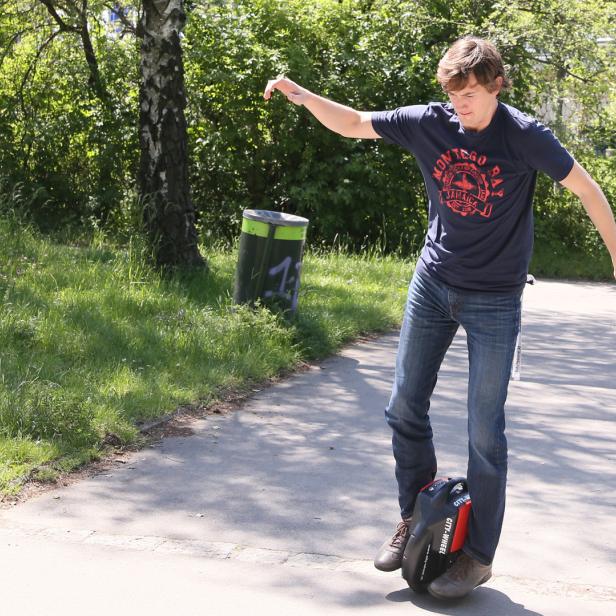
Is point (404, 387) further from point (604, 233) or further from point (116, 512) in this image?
point (116, 512)

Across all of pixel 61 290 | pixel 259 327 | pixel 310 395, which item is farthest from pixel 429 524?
pixel 61 290

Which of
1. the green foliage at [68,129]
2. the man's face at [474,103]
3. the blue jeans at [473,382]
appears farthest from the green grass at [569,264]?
the man's face at [474,103]

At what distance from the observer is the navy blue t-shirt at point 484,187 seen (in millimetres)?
3746

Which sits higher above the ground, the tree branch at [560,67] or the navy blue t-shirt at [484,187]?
the tree branch at [560,67]

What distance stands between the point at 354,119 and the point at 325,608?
1922 millimetres

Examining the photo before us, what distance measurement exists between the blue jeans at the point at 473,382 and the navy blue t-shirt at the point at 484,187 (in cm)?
9

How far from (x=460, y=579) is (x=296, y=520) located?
1.03 m

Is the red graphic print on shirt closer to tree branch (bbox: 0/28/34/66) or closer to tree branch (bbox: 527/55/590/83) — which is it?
tree branch (bbox: 0/28/34/66)

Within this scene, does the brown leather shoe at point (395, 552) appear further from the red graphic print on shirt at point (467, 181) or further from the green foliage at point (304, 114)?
the green foliage at point (304, 114)

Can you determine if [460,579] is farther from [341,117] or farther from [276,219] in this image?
[276,219]

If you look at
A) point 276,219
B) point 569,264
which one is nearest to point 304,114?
point 569,264

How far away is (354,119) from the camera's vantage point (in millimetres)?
4277

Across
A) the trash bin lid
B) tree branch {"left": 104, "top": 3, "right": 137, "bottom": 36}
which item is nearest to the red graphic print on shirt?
the trash bin lid

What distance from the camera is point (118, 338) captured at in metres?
7.55
